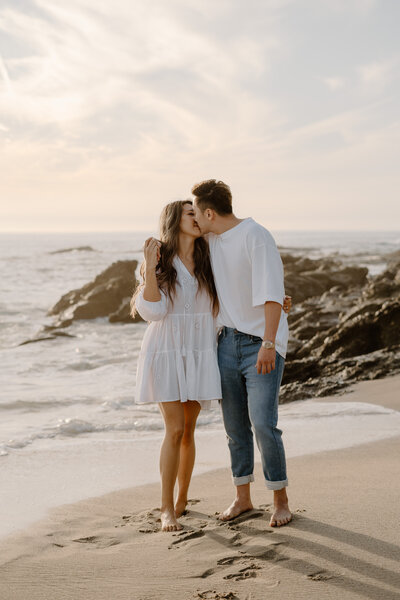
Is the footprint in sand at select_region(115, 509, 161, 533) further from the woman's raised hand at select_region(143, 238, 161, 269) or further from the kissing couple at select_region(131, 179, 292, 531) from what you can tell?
the woman's raised hand at select_region(143, 238, 161, 269)

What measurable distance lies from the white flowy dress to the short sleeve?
460 millimetres

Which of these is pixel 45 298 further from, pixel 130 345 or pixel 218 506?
pixel 218 506

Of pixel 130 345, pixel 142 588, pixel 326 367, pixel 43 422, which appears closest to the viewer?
pixel 142 588

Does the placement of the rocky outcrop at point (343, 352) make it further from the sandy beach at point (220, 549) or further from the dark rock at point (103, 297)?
the dark rock at point (103, 297)

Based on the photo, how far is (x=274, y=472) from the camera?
392 centimetres

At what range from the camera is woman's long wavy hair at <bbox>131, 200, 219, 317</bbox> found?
4.18 meters

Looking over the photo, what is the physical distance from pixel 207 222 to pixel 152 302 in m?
0.60

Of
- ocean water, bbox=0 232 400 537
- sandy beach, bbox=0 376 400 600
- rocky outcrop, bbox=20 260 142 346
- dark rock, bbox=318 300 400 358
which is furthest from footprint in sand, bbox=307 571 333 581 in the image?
rocky outcrop, bbox=20 260 142 346

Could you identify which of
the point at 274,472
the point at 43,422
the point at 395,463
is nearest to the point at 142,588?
the point at 274,472

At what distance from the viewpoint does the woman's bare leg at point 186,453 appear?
4.31 meters

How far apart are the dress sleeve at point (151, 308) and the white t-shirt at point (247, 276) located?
0.36 m

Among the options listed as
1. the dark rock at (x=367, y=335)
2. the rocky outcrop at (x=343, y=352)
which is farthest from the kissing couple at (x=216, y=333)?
the dark rock at (x=367, y=335)

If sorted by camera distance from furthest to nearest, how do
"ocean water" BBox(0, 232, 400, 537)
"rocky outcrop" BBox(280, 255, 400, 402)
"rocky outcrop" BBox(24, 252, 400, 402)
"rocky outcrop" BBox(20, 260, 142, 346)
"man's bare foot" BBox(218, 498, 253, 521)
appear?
"rocky outcrop" BBox(20, 260, 142, 346) → "rocky outcrop" BBox(24, 252, 400, 402) → "rocky outcrop" BBox(280, 255, 400, 402) → "ocean water" BBox(0, 232, 400, 537) → "man's bare foot" BBox(218, 498, 253, 521)

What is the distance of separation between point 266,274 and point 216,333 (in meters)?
0.60
